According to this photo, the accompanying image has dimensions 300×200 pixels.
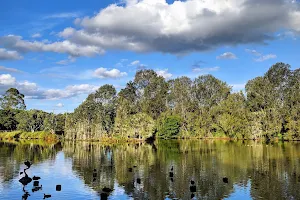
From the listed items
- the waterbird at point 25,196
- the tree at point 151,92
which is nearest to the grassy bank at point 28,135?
the tree at point 151,92

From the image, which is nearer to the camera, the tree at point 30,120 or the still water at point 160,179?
the still water at point 160,179

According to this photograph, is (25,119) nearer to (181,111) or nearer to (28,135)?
(28,135)

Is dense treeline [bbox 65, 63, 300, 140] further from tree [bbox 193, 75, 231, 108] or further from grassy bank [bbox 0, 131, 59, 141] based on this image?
grassy bank [bbox 0, 131, 59, 141]

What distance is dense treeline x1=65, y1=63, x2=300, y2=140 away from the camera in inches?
4673

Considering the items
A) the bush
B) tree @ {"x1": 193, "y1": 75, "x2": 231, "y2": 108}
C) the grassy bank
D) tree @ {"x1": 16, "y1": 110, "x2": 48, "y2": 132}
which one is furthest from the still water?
tree @ {"x1": 16, "y1": 110, "x2": 48, "y2": 132}

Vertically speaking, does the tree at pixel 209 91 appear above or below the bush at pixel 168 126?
above

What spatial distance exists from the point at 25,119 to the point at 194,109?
271 feet

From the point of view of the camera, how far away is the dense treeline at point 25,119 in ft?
492

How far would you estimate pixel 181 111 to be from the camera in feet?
495

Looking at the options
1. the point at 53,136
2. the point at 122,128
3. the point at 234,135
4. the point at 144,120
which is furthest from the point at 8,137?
the point at 234,135

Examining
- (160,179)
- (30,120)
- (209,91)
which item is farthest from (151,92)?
(160,179)

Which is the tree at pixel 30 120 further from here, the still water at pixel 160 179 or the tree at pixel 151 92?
the still water at pixel 160 179

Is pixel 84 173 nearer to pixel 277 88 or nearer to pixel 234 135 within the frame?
pixel 234 135

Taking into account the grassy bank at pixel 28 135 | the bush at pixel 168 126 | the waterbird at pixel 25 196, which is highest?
the bush at pixel 168 126
